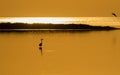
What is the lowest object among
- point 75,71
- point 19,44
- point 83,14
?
point 75,71

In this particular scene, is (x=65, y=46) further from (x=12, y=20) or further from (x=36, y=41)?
(x=12, y=20)

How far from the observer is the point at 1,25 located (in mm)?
1396

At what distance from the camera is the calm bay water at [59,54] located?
1.39 metres

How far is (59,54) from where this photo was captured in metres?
1.39

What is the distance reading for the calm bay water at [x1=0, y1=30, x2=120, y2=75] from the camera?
1390mm

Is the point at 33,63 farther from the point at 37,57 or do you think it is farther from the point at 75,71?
the point at 75,71

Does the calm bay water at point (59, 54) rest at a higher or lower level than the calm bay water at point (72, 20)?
lower

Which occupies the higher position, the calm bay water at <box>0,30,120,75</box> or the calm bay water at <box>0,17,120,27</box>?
the calm bay water at <box>0,17,120,27</box>

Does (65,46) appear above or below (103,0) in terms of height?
below

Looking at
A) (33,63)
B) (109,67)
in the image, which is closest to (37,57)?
(33,63)

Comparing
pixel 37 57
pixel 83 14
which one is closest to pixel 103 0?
pixel 83 14

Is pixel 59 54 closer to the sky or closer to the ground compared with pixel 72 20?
closer to the ground

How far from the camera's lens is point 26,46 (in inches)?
54.7

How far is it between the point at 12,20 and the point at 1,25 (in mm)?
47
